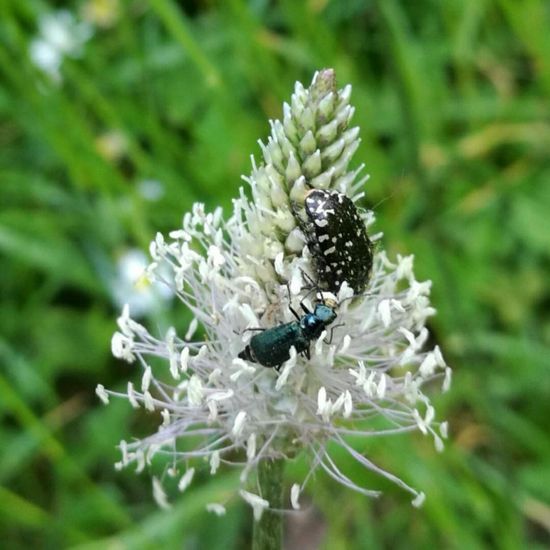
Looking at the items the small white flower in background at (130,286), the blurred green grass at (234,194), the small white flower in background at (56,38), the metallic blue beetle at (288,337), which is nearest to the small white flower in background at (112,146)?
the blurred green grass at (234,194)

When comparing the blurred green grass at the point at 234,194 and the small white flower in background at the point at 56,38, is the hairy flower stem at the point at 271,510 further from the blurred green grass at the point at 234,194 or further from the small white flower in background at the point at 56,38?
the small white flower in background at the point at 56,38

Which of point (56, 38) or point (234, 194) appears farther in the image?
point (56, 38)

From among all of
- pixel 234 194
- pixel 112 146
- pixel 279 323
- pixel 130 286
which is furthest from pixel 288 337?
pixel 112 146

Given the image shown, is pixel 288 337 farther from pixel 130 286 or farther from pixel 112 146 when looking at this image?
pixel 112 146

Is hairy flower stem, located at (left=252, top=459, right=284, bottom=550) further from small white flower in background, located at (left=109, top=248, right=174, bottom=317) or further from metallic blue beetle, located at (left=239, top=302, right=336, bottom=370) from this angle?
small white flower in background, located at (left=109, top=248, right=174, bottom=317)

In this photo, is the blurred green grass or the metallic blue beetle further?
the blurred green grass

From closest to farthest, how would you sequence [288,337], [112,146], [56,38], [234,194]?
[288,337]
[234,194]
[56,38]
[112,146]

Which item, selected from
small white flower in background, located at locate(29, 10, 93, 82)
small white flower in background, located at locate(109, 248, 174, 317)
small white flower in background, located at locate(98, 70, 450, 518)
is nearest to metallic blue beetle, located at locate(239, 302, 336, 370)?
small white flower in background, located at locate(98, 70, 450, 518)
